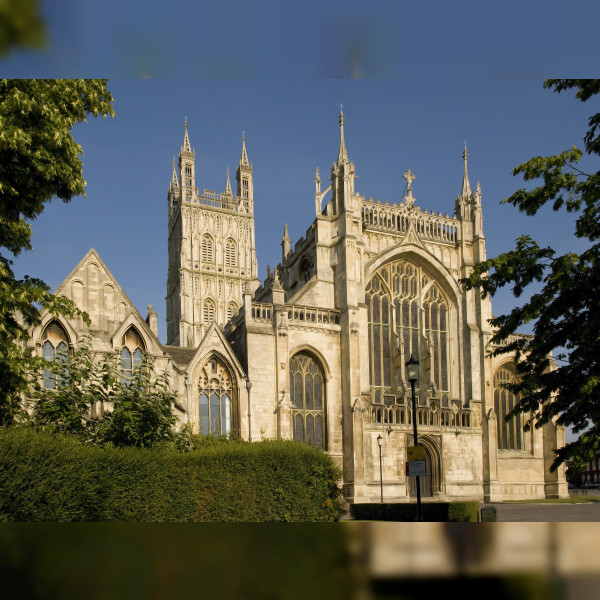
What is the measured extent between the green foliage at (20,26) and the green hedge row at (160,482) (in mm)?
11029

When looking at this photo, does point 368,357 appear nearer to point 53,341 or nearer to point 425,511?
point 425,511

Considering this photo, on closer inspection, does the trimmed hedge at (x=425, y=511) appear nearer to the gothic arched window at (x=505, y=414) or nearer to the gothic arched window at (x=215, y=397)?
the gothic arched window at (x=215, y=397)

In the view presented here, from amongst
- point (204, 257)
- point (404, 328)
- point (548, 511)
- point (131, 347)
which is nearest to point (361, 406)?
point (404, 328)

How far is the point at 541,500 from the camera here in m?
39.9

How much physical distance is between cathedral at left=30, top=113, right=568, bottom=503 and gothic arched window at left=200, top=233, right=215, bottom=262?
3015cm

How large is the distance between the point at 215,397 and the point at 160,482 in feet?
59.1

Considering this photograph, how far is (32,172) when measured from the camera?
1323cm

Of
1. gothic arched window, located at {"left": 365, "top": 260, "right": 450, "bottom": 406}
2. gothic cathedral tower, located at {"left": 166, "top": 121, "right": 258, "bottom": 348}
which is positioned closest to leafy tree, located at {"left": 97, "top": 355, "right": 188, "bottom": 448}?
gothic arched window, located at {"left": 365, "top": 260, "right": 450, "bottom": 406}

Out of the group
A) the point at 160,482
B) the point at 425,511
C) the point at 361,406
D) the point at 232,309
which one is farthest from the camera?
the point at 232,309

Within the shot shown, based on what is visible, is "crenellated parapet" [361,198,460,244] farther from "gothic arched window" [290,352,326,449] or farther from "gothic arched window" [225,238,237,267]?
"gothic arched window" [225,238,237,267]

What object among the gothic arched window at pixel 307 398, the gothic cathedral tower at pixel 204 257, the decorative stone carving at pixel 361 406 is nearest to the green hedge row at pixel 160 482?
the decorative stone carving at pixel 361 406

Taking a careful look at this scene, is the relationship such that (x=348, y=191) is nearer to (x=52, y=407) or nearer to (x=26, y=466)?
(x=52, y=407)

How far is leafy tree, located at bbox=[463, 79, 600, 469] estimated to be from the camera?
11875 millimetres

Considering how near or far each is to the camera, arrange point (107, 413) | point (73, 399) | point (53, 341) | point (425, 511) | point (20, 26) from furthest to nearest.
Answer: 1. point (53, 341)
2. point (425, 511)
3. point (107, 413)
4. point (73, 399)
5. point (20, 26)
